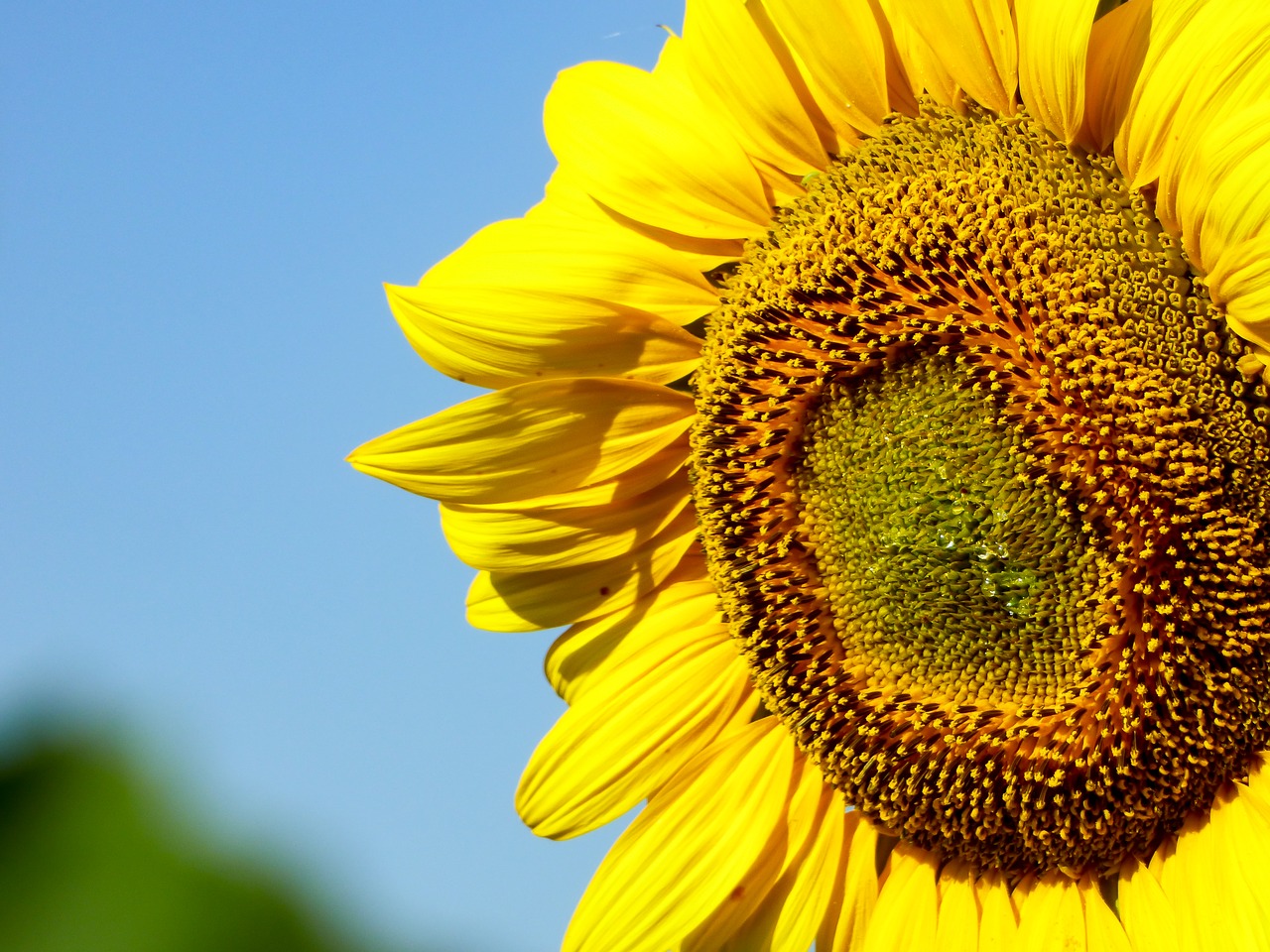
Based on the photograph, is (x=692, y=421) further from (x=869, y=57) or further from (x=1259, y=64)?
(x=1259, y=64)

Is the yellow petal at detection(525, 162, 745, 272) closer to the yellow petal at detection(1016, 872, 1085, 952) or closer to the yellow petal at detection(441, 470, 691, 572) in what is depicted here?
the yellow petal at detection(441, 470, 691, 572)

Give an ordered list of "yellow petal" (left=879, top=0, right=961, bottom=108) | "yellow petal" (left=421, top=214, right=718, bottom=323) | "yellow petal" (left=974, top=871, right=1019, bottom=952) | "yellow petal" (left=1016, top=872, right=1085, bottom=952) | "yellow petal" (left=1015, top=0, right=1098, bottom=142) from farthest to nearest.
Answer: "yellow petal" (left=421, top=214, right=718, bottom=323) < "yellow petal" (left=974, top=871, right=1019, bottom=952) < "yellow petal" (left=1016, top=872, right=1085, bottom=952) < "yellow petal" (left=879, top=0, right=961, bottom=108) < "yellow petal" (left=1015, top=0, right=1098, bottom=142)

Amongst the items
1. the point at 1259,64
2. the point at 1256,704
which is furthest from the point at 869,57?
the point at 1256,704

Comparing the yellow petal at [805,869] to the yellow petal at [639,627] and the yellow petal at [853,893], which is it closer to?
the yellow petal at [853,893]

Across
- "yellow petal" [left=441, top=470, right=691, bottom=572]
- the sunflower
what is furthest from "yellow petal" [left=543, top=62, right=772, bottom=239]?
"yellow petal" [left=441, top=470, right=691, bottom=572]

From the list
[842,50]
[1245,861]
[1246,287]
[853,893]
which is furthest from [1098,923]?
[842,50]

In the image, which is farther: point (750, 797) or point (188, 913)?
point (188, 913)

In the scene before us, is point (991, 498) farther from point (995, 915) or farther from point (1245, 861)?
point (995, 915)
